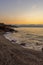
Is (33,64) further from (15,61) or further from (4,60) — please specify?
(4,60)

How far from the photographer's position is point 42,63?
6.94 metres

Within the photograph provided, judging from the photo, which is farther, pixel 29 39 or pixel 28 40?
pixel 29 39

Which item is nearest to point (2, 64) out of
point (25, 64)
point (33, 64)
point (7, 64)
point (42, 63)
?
point (7, 64)

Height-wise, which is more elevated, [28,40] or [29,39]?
[28,40]

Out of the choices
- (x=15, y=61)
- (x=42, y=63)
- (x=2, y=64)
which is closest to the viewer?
(x=2, y=64)

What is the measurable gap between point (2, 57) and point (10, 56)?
50 cm

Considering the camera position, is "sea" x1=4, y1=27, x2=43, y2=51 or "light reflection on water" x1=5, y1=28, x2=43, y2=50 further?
"light reflection on water" x1=5, y1=28, x2=43, y2=50

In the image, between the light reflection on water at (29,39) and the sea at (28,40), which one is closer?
the sea at (28,40)

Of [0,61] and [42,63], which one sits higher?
[0,61]

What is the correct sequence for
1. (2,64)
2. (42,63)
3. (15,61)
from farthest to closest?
1. (42,63)
2. (15,61)
3. (2,64)

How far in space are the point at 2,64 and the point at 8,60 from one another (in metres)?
0.51

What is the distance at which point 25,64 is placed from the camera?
6336mm

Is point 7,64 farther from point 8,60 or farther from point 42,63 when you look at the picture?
point 42,63

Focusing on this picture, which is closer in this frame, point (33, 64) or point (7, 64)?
point (7, 64)
